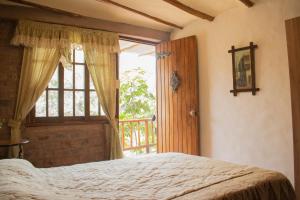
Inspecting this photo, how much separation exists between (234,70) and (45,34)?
2.57 metres

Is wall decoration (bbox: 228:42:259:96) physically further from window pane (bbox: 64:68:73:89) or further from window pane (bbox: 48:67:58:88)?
window pane (bbox: 48:67:58:88)

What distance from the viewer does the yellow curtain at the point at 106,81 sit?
3918mm

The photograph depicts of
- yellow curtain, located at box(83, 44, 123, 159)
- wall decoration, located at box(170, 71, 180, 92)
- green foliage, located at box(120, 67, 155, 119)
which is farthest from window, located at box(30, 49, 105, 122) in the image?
green foliage, located at box(120, 67, 155, 119)

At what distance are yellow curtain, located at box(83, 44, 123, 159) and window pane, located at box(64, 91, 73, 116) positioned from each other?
1.27 feet

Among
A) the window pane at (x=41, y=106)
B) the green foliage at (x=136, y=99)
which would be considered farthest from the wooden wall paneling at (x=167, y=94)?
the green foliage at (x=136, y=99)

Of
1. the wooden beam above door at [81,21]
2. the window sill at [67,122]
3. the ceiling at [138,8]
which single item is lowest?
the window sill at [67,122]

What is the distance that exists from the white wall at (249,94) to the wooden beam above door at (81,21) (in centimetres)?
67

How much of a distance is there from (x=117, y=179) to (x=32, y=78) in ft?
7.39

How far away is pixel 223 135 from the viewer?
3.78 meters

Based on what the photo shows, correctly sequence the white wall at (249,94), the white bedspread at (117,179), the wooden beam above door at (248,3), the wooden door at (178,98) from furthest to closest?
the wooden door at (178,98)
the wooden beam above door at (248,3)
the white wall at (249,94)
the white bedspread at (117,179)

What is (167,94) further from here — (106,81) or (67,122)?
(67,122)

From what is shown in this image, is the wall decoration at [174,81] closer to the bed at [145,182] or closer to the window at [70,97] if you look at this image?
the window at [70,97]

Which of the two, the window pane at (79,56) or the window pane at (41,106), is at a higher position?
the window pane at (79,56)

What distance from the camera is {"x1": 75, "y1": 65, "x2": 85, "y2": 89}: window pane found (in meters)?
3.93
